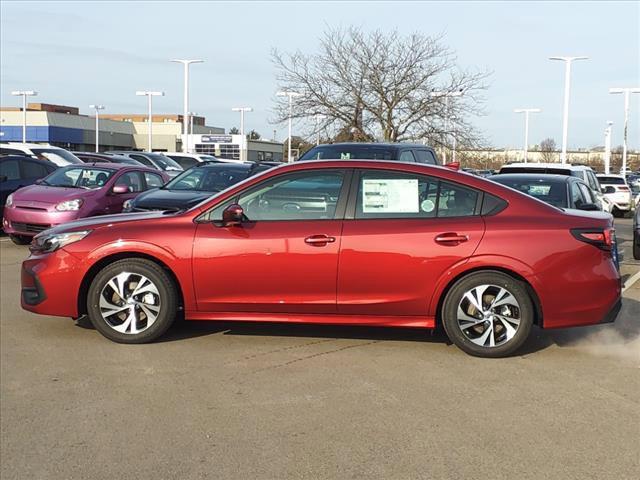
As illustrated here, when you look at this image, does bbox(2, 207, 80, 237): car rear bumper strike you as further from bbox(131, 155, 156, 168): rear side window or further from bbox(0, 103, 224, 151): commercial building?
bbox(0, 103, 224, 151): commercial building

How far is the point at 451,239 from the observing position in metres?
5.43

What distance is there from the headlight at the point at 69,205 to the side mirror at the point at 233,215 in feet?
21.7

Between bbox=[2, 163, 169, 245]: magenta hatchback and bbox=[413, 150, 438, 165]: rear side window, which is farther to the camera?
bbox=[413, 150, 438, 165]: rear side window

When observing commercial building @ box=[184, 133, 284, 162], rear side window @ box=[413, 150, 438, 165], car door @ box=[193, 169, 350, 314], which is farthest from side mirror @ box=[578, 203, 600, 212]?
commercial building @ box=[184, 133, 284, 162]

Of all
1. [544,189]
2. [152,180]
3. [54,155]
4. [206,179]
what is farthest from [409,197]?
[54,155]

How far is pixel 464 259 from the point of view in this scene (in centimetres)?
542

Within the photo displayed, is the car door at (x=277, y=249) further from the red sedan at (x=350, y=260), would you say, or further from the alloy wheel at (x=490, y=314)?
the alloy wheel at (x=490, y=314)

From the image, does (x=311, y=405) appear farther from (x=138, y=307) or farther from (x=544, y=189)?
(x=544, y=189)

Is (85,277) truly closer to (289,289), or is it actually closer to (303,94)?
(289,289)

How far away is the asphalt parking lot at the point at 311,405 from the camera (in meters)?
3.71

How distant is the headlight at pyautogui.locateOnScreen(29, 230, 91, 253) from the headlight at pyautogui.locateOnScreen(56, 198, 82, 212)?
18.4 ft

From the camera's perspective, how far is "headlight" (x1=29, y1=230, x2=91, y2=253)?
584 cm

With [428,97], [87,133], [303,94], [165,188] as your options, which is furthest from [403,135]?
[87,133]

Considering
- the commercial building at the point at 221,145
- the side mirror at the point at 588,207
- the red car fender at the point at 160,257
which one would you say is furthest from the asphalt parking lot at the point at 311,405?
the commercial building at the point at 221,145
